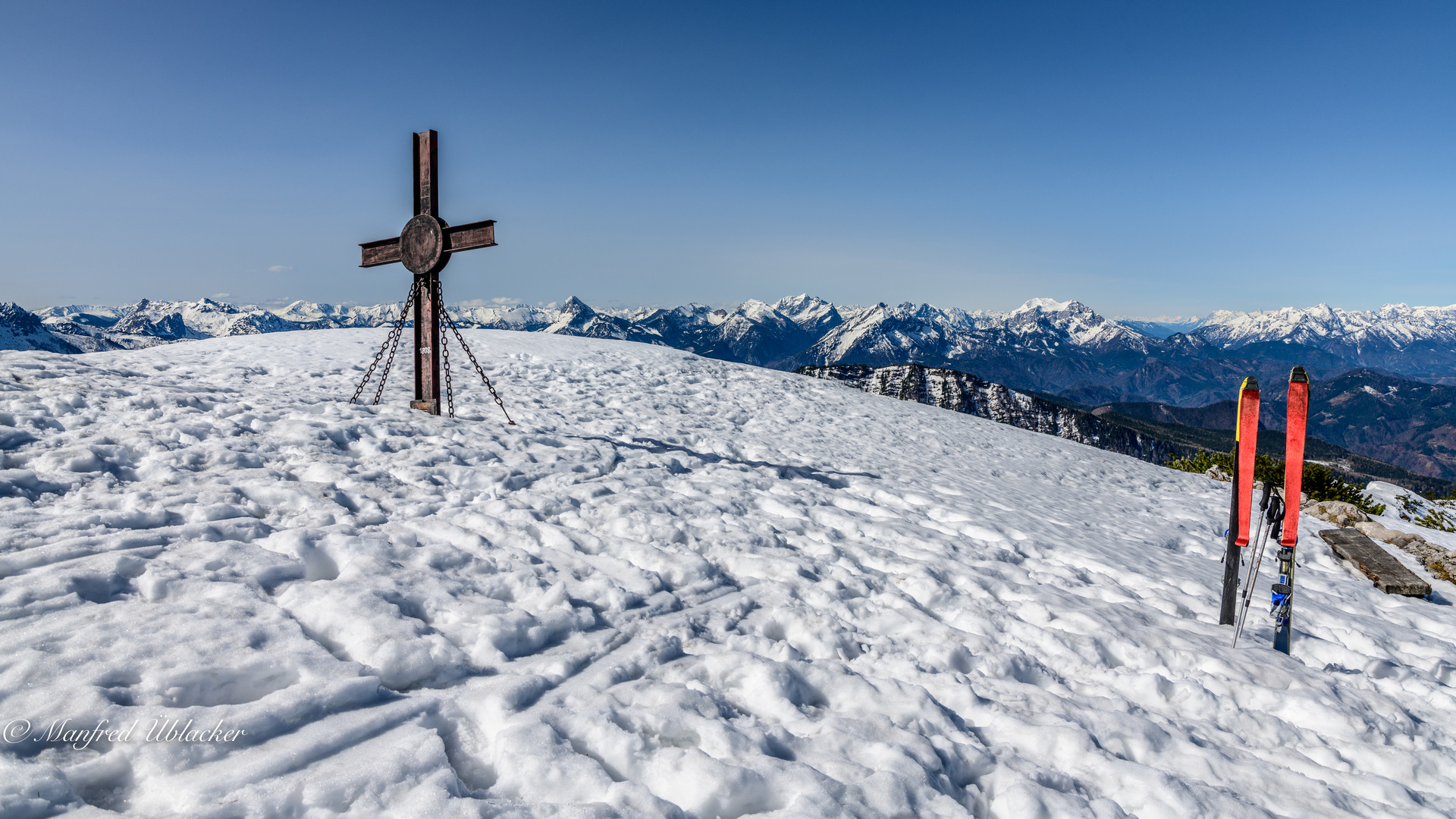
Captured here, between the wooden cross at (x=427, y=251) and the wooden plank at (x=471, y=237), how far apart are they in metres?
0.02

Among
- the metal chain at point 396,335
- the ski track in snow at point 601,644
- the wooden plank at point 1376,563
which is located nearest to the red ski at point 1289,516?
the ski track in snow at point 601,644

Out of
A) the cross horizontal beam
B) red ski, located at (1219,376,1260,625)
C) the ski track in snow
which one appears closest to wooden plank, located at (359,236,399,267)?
the cross horizontal beam

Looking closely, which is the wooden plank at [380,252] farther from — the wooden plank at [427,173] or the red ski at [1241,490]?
the red ski at [1241,490]

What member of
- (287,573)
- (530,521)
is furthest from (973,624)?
(287,573)

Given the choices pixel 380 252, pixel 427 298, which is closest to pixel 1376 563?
pixel 427 298

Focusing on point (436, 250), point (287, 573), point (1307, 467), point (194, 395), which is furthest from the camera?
point (1307, 467)

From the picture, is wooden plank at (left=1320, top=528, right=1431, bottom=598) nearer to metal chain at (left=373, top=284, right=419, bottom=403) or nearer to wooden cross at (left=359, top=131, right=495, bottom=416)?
wooden cross at (left=359, top=131, right=495, bottom=416)

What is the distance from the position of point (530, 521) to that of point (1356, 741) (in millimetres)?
8219

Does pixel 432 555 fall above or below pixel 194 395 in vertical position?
below

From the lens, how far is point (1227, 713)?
556 cm

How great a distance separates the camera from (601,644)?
17.9 feet

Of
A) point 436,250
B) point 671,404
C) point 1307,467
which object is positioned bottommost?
point 1307,467

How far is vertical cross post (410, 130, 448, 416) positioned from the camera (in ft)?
44.1

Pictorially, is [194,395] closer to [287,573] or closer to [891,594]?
[287,573]
